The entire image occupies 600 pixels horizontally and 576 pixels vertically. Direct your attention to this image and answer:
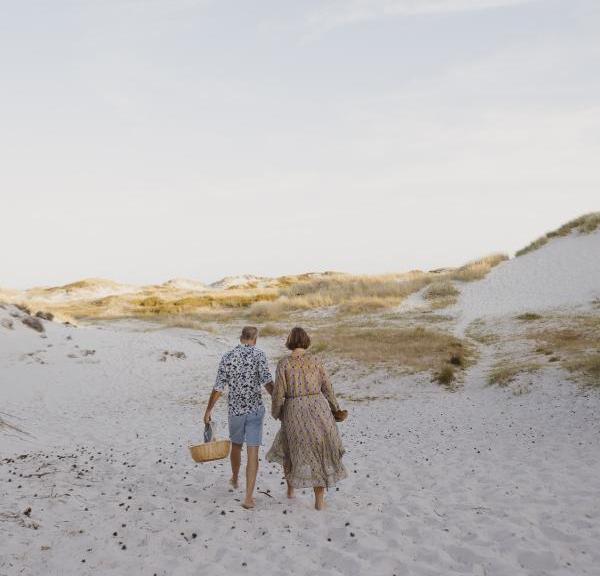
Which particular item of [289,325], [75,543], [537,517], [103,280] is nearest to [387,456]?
[537,517]

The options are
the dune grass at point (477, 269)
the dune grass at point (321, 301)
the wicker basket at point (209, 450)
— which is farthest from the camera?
the dune grass at point (477, 269)

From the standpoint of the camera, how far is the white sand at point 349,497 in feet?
19.8

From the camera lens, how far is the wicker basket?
731 centimetres

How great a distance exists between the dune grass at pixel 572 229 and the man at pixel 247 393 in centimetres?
4770

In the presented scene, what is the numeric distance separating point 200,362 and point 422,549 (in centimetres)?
2184

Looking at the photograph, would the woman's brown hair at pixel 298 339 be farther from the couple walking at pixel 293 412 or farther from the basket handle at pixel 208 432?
the basket handle at pixel 208 432

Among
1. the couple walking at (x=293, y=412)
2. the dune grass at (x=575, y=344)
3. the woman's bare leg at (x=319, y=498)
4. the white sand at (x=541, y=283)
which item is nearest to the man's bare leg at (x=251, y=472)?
the couple walking at (x=293, y=412)

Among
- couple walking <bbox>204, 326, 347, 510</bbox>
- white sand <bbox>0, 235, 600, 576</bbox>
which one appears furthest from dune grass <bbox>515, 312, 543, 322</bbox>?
couple walking <bbox>204, 326, 347, 510</bbox>

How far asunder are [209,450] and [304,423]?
1.31m

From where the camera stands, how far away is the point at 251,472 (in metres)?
7.55

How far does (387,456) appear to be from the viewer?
11.1 meters

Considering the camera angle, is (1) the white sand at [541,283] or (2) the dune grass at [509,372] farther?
(1) the white sand at [541,283]

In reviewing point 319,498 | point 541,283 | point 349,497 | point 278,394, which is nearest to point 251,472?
point 319,498

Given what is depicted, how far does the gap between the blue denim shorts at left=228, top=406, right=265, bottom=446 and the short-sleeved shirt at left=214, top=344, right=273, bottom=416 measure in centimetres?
7
